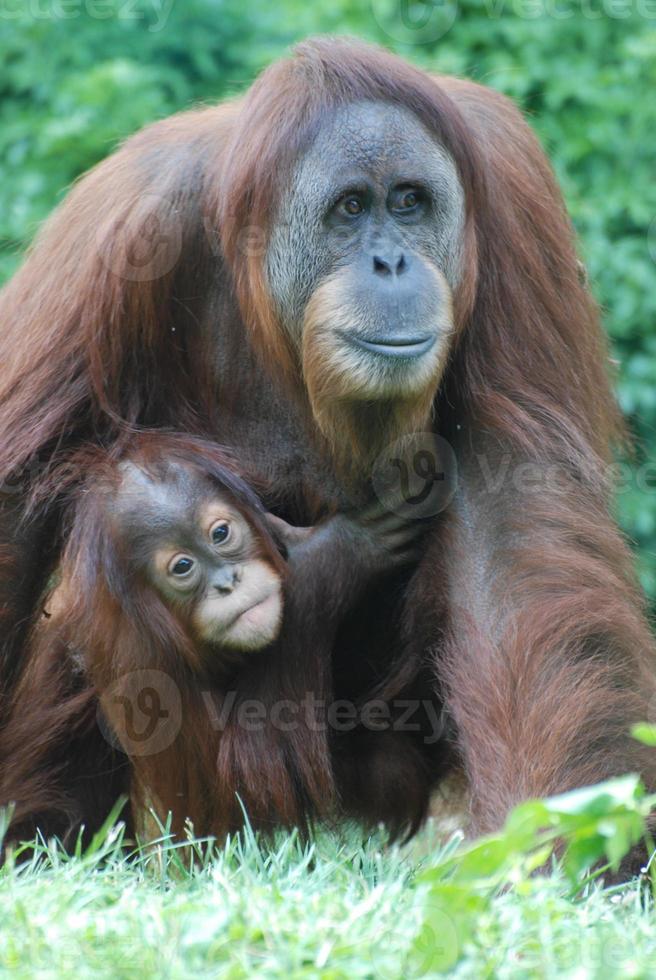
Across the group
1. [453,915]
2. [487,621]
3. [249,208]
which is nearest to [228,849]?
[487,621]

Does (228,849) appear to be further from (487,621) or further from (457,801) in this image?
(457,801)

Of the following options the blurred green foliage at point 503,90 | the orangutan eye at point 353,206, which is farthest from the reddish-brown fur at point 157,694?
the blurred green foliage at point 503,90

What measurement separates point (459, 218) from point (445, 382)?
386 mm

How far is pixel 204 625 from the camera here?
3.62m

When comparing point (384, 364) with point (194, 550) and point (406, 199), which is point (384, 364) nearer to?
point (406, 199)

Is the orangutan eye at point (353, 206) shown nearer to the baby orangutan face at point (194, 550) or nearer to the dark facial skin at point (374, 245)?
the dark facial skin at point (374, 245)

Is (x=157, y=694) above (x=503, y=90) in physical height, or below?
below

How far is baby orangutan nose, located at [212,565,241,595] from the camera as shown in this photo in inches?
141

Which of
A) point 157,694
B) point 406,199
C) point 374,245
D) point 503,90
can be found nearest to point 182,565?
point 157,694

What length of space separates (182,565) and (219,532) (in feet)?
0.37

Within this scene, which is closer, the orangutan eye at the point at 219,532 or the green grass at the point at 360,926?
the green grass at the point at 360,926

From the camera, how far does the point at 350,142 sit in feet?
11.5

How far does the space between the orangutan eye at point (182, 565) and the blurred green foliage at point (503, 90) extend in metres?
2.61

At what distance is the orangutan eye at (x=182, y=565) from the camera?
3.63 meters
